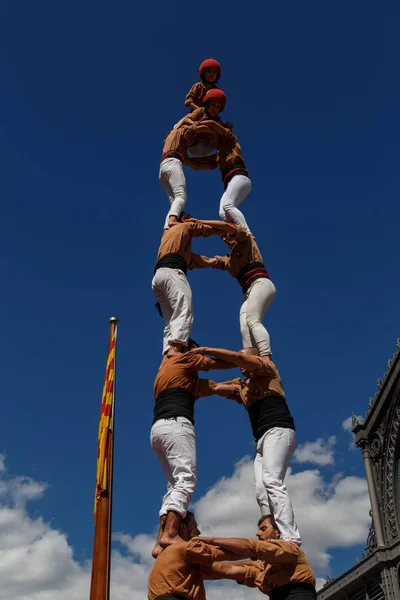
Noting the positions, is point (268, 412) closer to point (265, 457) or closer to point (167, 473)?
point (265, 457)

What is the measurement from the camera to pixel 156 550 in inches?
213

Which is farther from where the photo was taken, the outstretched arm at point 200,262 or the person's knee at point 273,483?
the outstretched arm at point 200,262

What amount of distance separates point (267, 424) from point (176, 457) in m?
1.09

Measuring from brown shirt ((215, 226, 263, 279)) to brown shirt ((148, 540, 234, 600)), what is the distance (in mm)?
3823

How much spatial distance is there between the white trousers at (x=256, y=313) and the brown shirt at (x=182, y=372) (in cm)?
89

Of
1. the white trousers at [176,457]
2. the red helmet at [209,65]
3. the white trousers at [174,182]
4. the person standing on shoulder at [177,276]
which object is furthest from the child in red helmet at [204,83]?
the white trousers at [176,457]

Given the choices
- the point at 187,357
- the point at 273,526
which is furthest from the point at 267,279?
the point at 273,526

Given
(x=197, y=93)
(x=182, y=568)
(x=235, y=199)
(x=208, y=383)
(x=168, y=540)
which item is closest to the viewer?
(x=182, y=568)

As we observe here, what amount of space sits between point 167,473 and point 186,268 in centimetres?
248

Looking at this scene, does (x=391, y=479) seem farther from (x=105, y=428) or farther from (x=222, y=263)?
(x=105, y=428)

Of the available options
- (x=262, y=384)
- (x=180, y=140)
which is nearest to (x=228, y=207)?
(x=180, y=140)

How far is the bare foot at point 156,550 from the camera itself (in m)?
5.38

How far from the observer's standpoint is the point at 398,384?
22.6m

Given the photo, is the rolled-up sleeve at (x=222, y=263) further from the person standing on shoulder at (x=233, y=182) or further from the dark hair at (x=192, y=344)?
the dark hair at (x=192, y=344)
